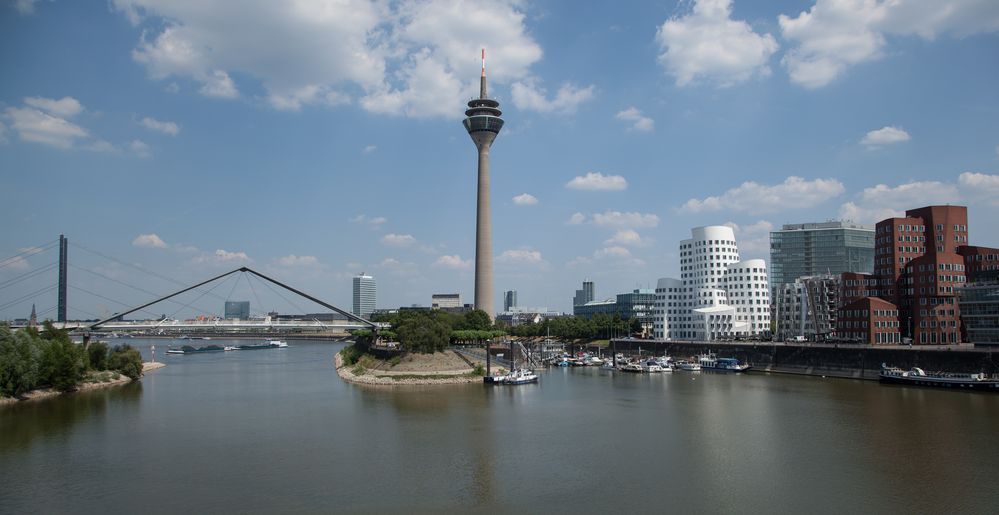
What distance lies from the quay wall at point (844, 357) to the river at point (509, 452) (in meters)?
3.92

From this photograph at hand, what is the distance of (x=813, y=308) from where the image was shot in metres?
64.2

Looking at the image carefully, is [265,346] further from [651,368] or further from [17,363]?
[17,363]

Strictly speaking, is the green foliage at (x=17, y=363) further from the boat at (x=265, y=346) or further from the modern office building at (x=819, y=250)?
the modern office building at (x=819, y=250)

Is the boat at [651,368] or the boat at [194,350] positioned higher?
the boat at [651,368]

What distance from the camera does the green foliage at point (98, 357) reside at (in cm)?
5075

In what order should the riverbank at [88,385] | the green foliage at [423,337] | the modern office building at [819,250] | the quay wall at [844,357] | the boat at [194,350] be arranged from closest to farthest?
the riverbank at [88,385]
the quay wall at [844,357]
the green foliage at [423,337]
the boat at [194,350]
the modern office building at [819,250]

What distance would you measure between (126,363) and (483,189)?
51.5m

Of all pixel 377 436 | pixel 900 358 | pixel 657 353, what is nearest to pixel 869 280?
pixel 900 358

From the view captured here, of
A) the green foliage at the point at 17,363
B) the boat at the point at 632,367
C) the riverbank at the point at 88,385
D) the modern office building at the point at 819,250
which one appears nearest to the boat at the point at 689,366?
the boat at the point at 632,367

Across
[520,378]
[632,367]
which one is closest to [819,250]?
[632,367]

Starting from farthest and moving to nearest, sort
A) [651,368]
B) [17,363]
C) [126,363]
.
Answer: [651,368] < [126,363] < [17,363]

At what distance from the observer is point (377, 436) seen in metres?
28.1

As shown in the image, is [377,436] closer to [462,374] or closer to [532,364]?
[462,374]

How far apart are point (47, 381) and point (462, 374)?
86.6ft
